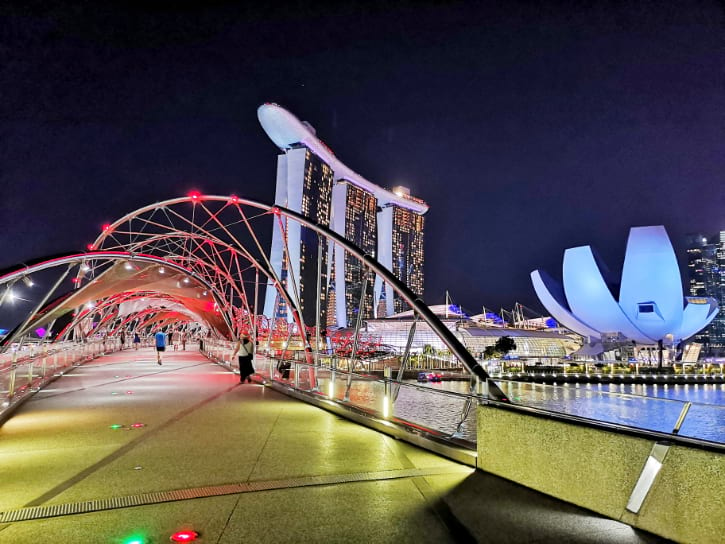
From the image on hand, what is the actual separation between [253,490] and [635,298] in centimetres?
6976

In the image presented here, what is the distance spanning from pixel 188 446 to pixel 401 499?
365cm

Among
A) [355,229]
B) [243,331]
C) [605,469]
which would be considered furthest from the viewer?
[355,229]

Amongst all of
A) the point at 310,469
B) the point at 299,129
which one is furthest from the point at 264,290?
the point at 310,469

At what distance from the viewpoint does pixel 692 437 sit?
169 inches

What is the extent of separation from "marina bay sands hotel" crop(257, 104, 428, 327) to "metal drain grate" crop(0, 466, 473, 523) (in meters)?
70.6

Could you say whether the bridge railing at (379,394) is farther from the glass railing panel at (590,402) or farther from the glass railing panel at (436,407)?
the glass railing panel at (590,402)

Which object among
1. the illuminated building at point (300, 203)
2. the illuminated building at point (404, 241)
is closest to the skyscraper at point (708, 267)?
the illuminated building at point (404, 241)

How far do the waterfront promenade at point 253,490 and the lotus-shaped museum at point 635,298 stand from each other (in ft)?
212

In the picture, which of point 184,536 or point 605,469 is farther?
point 605,469

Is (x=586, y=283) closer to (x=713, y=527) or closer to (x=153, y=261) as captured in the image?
(x=153, y=261)

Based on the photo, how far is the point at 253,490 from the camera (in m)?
5.36

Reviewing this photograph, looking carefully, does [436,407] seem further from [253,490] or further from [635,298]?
[635,298]

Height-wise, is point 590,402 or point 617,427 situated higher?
point 590,402

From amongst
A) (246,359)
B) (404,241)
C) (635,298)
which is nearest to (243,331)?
(246,359)
